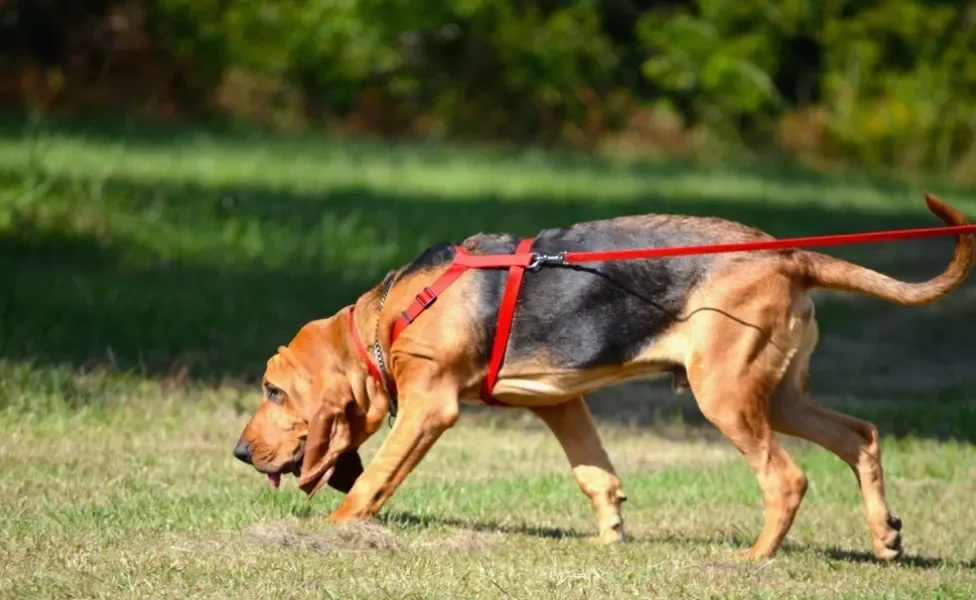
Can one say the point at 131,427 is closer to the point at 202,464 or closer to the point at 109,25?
the point at 202,464

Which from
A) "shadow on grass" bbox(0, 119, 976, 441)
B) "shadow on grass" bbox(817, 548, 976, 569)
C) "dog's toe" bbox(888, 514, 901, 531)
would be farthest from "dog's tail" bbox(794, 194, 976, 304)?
"shadow on grass" bbox(0, 119, 976, 441)

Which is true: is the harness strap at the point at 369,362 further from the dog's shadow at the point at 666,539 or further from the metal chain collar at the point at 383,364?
the dog's shadow at the point at 666,539

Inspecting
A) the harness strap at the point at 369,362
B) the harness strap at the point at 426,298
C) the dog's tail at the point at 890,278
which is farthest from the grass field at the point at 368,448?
the dog's tail at the point at 890,278

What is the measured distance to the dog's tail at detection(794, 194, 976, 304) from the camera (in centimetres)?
704

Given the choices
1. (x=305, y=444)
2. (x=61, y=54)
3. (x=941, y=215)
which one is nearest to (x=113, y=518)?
(x=305, y=444)

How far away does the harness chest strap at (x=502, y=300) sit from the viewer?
721 cm

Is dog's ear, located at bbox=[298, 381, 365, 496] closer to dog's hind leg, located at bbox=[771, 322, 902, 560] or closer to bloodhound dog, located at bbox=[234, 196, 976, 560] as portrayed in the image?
bloodhound dog, located at bbox=[234, 196, 976, 560]

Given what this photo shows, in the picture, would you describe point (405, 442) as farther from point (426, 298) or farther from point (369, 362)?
point (426, 298)

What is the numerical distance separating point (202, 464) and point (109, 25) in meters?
23.7

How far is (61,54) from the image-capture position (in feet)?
101

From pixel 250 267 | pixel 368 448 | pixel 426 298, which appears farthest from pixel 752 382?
pixel 250 267

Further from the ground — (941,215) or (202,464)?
(941,215)

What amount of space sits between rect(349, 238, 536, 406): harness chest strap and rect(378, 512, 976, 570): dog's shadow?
632mm

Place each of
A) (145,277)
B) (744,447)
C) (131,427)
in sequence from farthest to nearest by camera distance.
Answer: (145,277) < (131,427) < (744,447)
